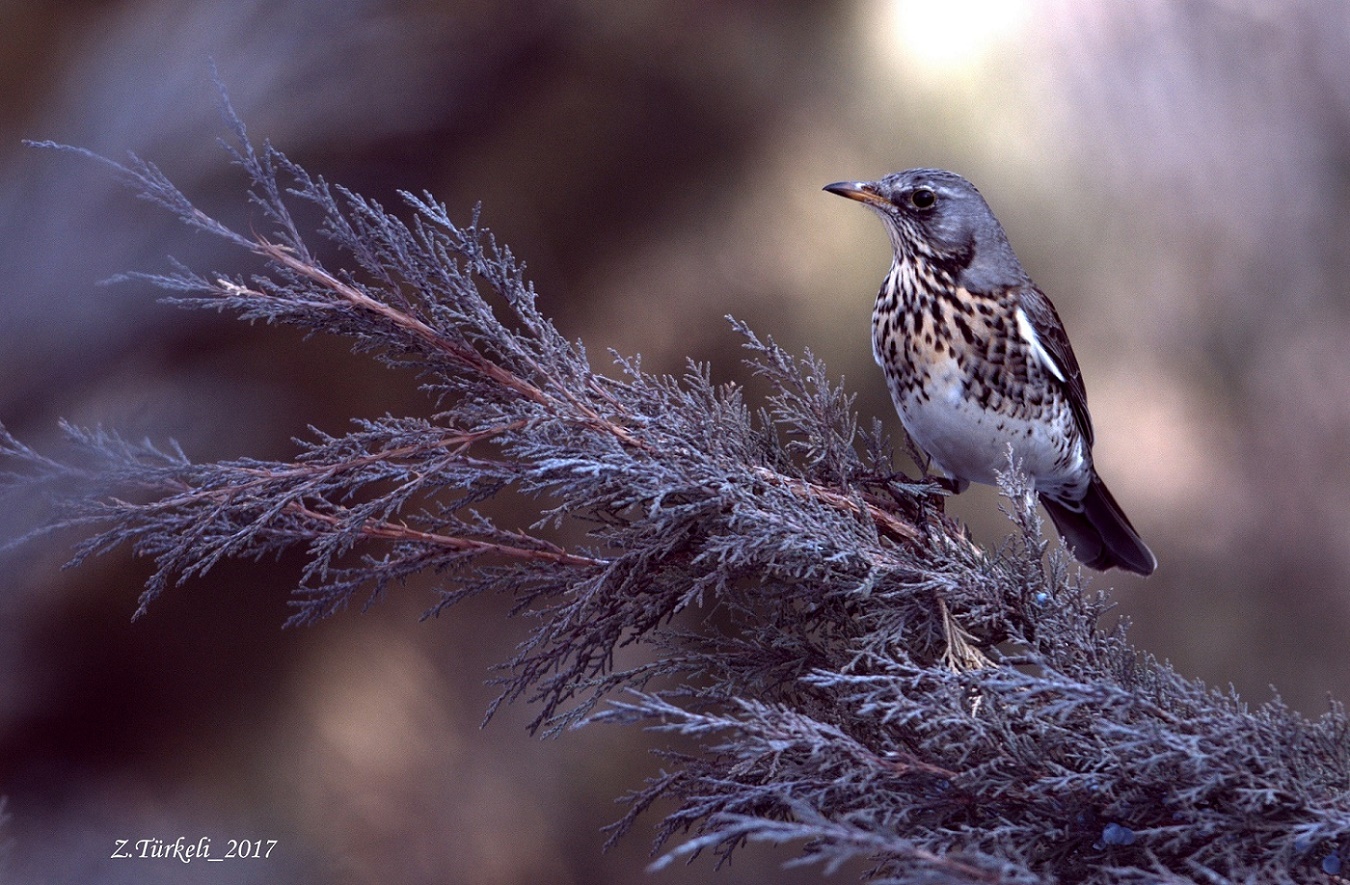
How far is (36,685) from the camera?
1176 mm

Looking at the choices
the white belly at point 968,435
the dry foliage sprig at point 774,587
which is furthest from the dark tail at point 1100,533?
the dry foliage sprig at point 774,587

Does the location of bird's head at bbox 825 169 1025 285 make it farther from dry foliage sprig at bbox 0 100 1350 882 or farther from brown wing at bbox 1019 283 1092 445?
dry foliage sprig at bbox 0 100 1350 882

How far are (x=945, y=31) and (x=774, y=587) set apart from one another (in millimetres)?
1089

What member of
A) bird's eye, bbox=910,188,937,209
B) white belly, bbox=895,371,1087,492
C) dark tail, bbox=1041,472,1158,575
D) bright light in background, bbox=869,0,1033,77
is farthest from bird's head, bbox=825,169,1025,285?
bright light in background, bbox=869,0,1033,77

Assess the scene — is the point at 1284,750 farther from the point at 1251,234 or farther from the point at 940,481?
the point at 1251,234

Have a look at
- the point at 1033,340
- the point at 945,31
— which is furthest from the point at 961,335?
the point at 945,31

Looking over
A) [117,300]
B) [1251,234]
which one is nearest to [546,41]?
[117,300]

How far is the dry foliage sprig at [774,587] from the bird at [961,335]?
27 centimetres

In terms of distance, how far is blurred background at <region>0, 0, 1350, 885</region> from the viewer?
3.71 ft

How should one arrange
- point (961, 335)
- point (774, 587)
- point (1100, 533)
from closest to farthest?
point (774, 587)
point (961, 335)
point (1100, 533)

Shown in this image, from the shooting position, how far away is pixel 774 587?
28.3 inches

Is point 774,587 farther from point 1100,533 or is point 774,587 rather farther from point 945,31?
point 945,31

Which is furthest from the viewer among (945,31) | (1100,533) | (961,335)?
(945,31)

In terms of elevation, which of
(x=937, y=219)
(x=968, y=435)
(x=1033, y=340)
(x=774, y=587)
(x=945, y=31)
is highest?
(x=945, y=31)
